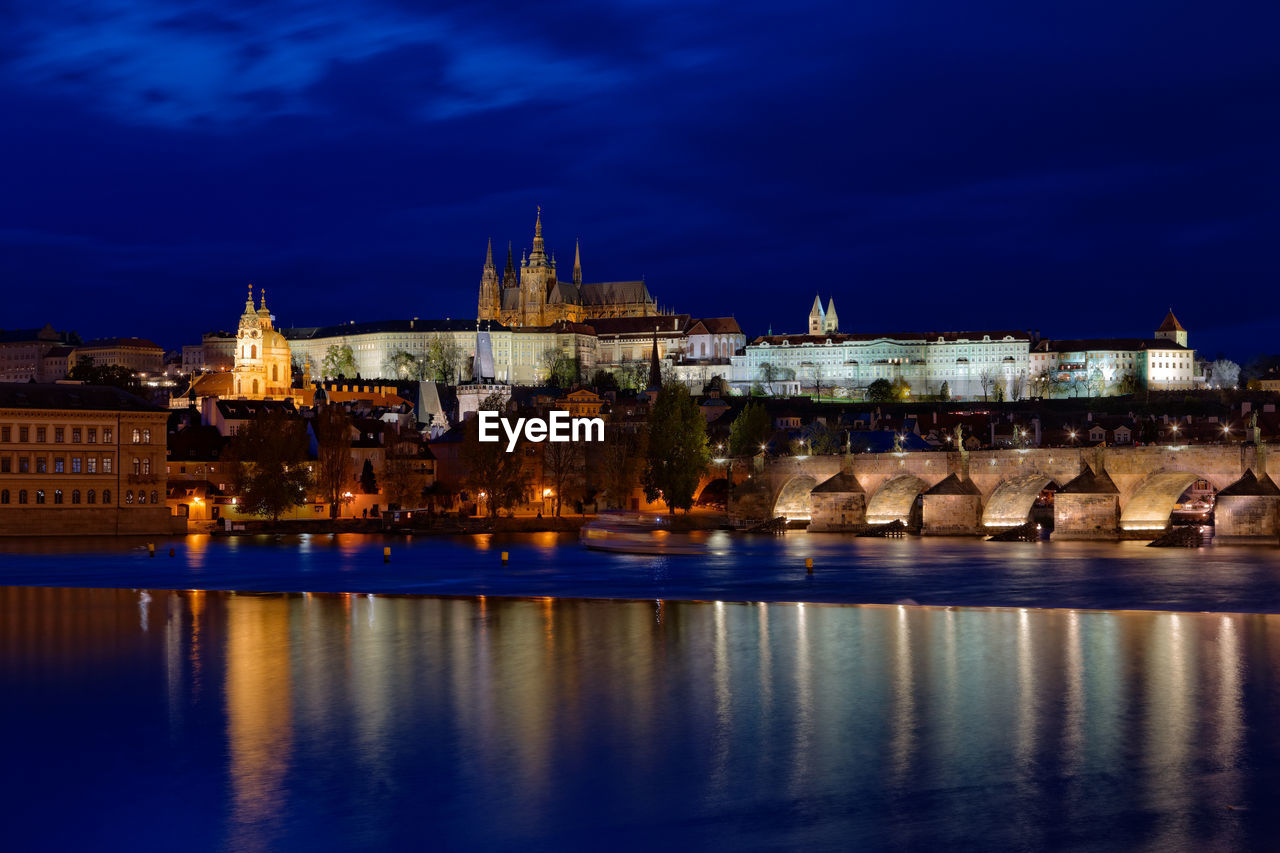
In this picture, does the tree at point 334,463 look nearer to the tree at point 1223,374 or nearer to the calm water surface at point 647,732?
the calm water surface at point 647,732

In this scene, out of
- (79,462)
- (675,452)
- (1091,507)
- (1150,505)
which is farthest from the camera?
(675,452)

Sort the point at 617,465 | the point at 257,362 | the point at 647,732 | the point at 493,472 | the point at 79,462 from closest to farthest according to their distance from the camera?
1. the point at 647,732
2. the point at 79,462
3. the point at 493,472
4. the point at 617,465
5. the point at 257,362

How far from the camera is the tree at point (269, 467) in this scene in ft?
214

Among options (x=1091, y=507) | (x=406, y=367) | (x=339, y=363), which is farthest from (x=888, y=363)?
(x=1091, y=507)

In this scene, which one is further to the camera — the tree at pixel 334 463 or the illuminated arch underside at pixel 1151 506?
the tree at pixel 334 463

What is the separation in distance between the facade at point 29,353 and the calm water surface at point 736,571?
132 metres

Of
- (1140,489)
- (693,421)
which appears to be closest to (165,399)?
(693,421)

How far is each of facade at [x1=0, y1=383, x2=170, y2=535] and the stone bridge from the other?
90.0 ft

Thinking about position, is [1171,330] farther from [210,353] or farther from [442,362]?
[210,353]

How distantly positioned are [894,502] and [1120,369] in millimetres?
108674

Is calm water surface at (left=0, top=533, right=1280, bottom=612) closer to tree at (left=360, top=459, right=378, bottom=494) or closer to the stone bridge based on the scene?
the stone bridge

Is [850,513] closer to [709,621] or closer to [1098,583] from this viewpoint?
[1098,583]

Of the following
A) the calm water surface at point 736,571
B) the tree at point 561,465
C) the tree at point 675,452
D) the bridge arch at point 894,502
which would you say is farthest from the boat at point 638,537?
the bridge arch at point 894,502

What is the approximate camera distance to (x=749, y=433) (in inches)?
3142
